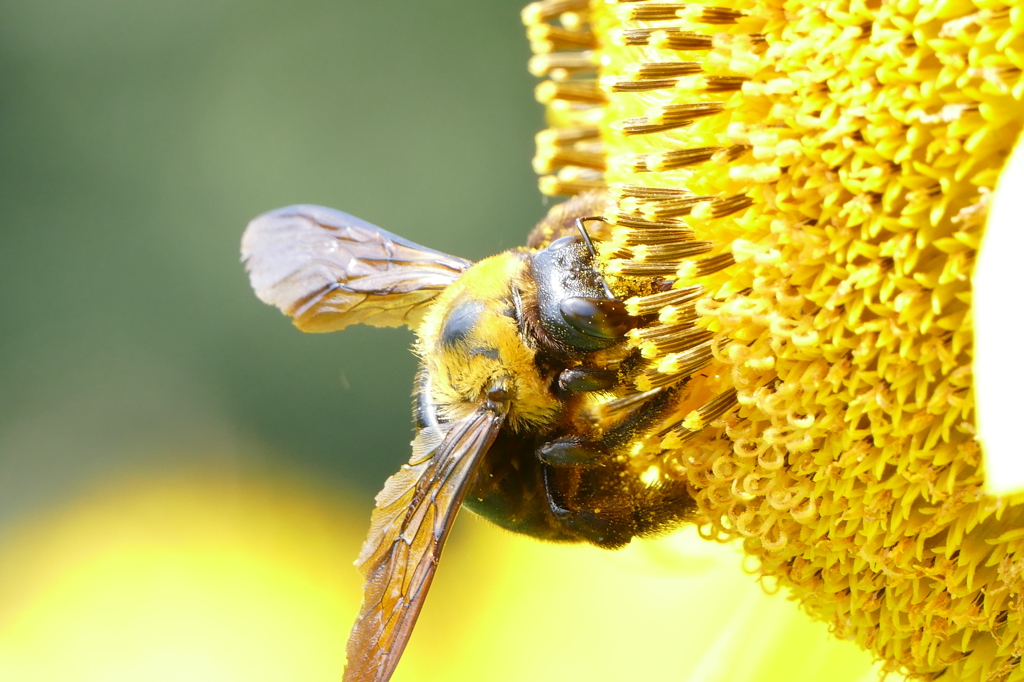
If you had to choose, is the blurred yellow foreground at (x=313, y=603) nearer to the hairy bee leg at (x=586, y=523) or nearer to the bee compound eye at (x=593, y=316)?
the hairy bee leg at (x=586, y=523)

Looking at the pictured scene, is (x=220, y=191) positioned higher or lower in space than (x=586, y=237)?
lower

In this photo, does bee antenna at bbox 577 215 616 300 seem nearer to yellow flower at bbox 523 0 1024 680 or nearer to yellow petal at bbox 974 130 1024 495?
yellow flower at bbox 523 0 1024 680

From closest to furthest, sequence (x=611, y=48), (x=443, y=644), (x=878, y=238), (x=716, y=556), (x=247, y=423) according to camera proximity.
→ 1. (x=878, y=238)
2. (x=611, y=48)
3. (x=716, y=556)
4. (x=443, y=644)
5. (x=247, y=423)

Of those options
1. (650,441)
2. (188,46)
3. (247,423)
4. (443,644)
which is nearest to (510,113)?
(188,46)

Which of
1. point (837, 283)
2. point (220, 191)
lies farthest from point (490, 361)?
point (220, 191)

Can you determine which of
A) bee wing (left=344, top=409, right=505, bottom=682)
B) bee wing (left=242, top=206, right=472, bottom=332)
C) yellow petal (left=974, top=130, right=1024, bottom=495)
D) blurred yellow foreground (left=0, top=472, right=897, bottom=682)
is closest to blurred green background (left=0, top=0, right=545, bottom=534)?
blurred yellow foreground (left=0, top=472, right=897, bottom=682)

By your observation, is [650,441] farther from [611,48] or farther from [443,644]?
[443,644]

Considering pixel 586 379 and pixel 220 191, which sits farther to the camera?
pixel 220 191

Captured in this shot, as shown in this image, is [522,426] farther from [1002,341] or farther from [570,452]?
[1002,341]
